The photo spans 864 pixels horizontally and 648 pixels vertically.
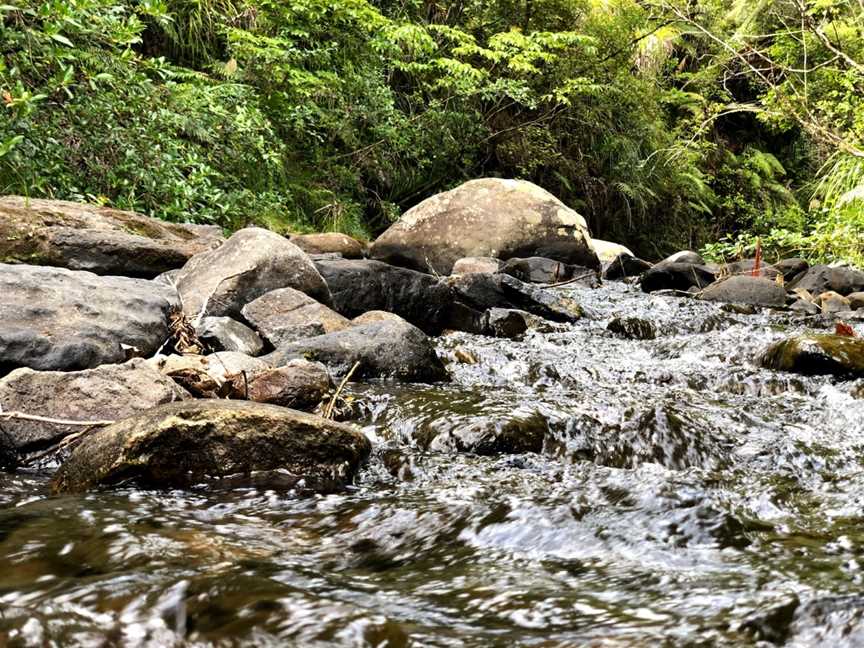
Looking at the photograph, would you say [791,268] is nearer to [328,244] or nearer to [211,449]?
[328,244]

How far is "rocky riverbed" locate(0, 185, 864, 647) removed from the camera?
166cm

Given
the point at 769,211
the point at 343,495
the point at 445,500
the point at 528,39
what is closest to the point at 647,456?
the point at 445,500

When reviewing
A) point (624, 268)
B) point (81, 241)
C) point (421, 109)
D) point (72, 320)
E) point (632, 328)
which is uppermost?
point (421, 109)

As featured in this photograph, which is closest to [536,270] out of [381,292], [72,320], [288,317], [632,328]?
[632,328]

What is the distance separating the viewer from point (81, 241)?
17.9ft

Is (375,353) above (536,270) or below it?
above

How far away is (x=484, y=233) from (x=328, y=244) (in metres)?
2.34

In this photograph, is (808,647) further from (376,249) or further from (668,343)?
(376,249)

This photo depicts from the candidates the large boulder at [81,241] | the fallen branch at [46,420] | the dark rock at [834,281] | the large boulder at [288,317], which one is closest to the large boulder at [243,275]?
the large boulder at [288,317]

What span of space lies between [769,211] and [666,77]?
12.7 feet

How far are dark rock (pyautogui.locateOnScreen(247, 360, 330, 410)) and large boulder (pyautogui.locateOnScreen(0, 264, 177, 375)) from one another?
30.9 inches

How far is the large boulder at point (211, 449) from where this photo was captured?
2.75 m

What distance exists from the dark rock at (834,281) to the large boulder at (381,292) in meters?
5.07

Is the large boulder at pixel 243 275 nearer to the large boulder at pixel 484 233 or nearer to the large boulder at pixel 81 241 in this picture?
the large boulder at pixel 81 241
